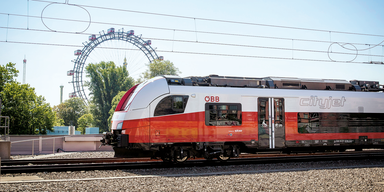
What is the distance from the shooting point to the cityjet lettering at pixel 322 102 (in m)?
14.6

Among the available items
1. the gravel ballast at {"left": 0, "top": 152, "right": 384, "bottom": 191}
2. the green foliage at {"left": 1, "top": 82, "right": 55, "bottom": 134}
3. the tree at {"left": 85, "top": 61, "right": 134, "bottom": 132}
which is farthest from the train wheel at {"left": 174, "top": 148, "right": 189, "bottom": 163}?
the tree at {"left": 85, "top": 61, "right": 134, "bottom": 132}

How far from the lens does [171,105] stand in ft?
41.1

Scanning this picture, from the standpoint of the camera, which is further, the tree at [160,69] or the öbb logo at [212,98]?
the tree at [160,69]

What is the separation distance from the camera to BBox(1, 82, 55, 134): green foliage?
44.6 metres

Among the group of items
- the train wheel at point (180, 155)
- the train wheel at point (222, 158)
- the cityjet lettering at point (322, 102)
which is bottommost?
the train wheel at point (222, 158)

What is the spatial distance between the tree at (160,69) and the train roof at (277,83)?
149 feet

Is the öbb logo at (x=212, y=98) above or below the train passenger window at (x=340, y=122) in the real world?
above

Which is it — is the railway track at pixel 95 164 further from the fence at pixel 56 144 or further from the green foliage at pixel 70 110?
the green foliage at pixel 70 110

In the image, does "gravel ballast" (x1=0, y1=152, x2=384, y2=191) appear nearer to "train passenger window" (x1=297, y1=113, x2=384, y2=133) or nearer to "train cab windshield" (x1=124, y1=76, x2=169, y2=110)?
"train cab windshield" (x1=124, y1=76, x2=169, y2=110)

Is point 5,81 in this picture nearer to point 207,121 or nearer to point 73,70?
point 73,70

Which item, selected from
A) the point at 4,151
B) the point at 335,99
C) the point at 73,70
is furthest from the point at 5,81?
the point at 335,99

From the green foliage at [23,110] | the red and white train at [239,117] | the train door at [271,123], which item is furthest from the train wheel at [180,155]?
the green foliage at [23,110]

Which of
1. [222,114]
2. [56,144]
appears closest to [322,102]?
[222,114]

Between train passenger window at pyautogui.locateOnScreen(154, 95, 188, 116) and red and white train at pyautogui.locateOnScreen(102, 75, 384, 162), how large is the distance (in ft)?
0.12
